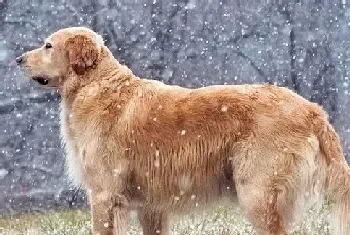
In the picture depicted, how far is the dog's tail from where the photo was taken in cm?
648

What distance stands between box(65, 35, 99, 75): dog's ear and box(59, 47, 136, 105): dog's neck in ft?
0.23

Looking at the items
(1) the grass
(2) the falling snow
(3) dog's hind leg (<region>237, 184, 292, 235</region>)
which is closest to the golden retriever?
(3) dog's hind leg (<region>237, 184, 292, 235</region>)

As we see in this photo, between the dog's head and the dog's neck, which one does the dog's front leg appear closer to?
the dog's neck

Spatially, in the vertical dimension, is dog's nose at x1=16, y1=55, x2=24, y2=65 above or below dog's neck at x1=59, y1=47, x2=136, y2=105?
above

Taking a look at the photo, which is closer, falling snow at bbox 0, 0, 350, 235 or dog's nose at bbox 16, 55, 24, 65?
dog's nose at bbox 16, 55, 24, 65

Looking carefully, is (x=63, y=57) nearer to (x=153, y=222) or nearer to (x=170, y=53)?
(x=153, y=222)

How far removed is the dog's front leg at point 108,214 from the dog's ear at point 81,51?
3.30 ft

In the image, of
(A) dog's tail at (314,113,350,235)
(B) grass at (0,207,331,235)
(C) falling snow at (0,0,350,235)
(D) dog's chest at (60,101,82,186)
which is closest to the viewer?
(A) dog's tail at (314,113,350,235)

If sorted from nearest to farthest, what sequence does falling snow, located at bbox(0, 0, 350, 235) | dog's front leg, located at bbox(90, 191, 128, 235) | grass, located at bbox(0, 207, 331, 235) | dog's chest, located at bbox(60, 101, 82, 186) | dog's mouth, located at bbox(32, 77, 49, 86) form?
dog's front leg, located at bbox(90, 191, 128, 235) < dog's chest, located at bbox(60, 101, 82, 186) < dog's mouth, located at bbox(32, 77, 49, 86) < grass, located at bbox(0, 207, 331, 235) < falling snow, located at bbox(0, 0, 350, 235)

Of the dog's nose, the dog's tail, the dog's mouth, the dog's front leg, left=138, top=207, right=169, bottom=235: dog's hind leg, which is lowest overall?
left=138, top=207, right=169, bottom=235: dog's hind leg

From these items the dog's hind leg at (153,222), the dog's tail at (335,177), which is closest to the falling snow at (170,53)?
the dog's hind leg at (153,222)

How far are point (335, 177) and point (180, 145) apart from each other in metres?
1.17

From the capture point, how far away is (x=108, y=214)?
680 centimetres

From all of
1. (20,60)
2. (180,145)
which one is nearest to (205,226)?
(180,145)
